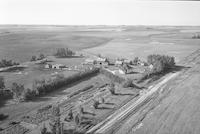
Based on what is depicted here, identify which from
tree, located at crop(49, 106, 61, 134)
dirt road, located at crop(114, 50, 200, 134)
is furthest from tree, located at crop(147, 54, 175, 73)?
tree, located at crop(49, 106, 61, 134)

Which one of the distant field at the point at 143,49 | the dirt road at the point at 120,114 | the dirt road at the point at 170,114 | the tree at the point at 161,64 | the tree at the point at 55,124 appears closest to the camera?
the tree at the point at 55,124

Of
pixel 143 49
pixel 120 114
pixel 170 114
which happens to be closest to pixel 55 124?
pixel 120 114

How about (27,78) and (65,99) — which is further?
(27,78)

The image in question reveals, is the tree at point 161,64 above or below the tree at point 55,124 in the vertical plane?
above

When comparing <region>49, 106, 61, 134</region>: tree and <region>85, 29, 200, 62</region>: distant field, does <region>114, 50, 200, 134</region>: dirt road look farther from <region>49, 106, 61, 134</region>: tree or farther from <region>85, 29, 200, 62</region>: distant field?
<region>85, 29, 200, 62</region>: distant field

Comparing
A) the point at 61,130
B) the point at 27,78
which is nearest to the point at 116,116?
the point at 61,130

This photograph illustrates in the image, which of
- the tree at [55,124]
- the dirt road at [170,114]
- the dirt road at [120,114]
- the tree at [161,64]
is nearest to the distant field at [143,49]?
the tree at [161,64]

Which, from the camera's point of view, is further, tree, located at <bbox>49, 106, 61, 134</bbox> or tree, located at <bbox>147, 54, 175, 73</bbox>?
tree, located at <bbox>147, 54, 175, 73</bbox>

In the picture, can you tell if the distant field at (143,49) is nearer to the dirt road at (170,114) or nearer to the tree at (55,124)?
the dirt road at (170,114)

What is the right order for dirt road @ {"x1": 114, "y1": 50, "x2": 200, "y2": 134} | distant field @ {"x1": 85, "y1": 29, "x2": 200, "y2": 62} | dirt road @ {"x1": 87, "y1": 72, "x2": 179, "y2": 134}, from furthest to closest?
distant field @ {"x1": 85, "y1": 29, "x2": 200, "y2": 62}
dirt road @ {"x1": 87, "y1": 72, "x2": 179, "y2": 134}
dirt road @ {"x1": 114, "y1": 50, "x2": 200, "y2": 134}

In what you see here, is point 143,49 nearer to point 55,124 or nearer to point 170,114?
point 170,114

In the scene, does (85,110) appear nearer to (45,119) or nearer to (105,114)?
(105,114)
